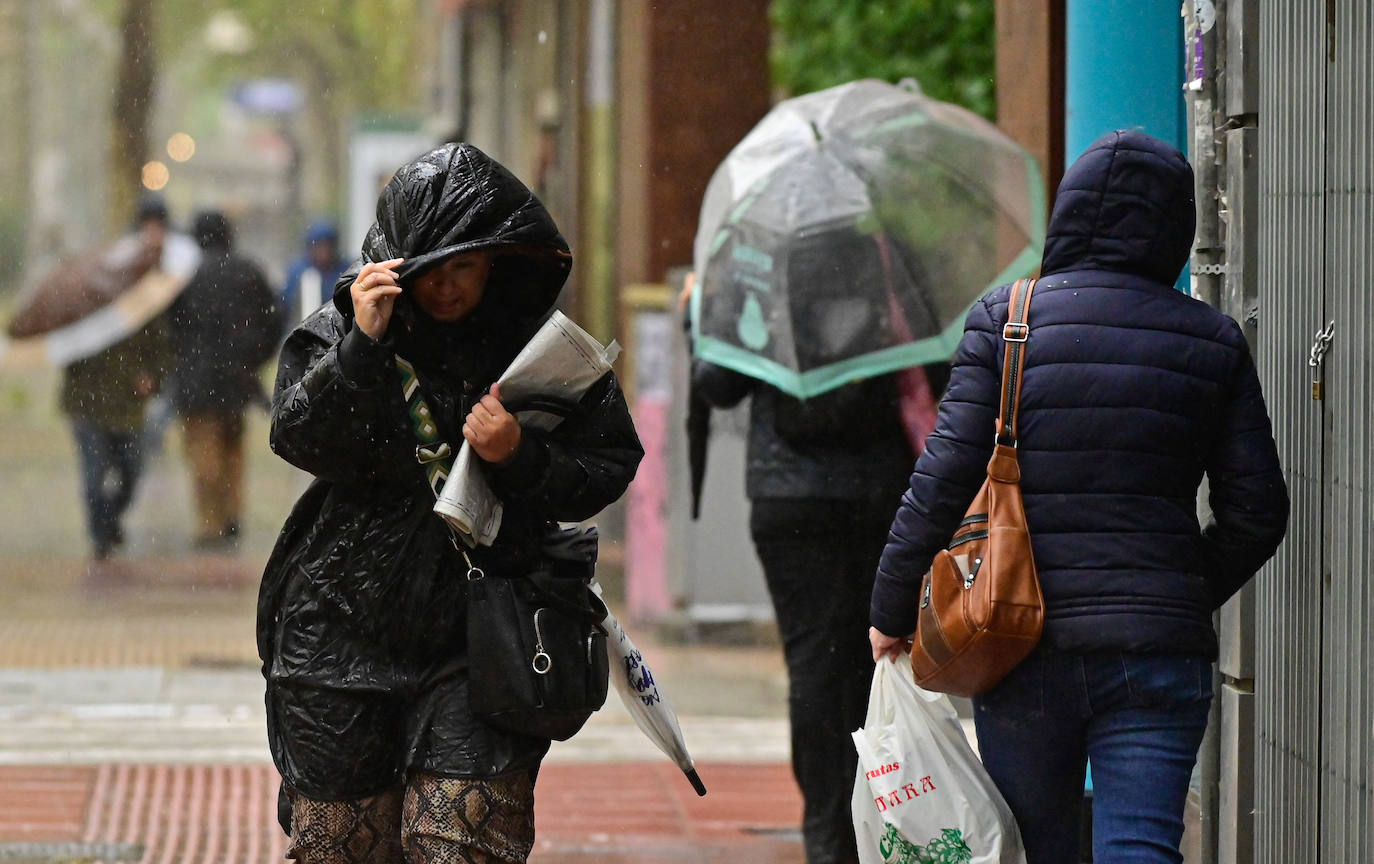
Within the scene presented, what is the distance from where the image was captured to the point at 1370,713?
4152 mm

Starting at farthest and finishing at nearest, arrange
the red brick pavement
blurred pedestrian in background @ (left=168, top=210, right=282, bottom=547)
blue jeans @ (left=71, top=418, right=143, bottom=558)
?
blurred pedestrian in background @ (left=168, top=210, right=282, bottom=547)
blue jeans @ (left=71, top=418, right=143, bottom=558)
the red brick pavement

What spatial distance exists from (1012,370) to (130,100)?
2326cm

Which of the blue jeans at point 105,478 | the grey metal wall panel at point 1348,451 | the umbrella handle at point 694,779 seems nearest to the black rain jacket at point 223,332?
the blue jeans at point 105,478

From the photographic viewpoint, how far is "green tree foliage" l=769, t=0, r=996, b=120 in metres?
10.7

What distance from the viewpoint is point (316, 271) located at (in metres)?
15.6

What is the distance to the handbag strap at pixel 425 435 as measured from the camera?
4.08m

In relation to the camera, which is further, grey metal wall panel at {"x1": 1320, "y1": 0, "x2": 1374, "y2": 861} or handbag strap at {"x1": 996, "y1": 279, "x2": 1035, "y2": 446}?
grey metal wall panel at {"x1": 1320, "y1": 0, "x2": 1374, "y2": 861}

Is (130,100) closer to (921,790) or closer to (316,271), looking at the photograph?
(316,271)

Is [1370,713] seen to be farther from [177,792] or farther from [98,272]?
Result: [98,272]

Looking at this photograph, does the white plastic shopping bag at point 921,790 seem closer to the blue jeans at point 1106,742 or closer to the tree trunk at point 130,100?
the blue jeans at point 1106,742

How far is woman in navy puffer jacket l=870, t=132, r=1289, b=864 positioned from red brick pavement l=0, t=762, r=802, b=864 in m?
2.74

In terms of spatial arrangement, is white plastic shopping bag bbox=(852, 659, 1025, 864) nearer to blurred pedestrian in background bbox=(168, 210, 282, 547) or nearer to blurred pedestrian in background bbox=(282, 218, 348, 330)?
blurred pedestrian in background bbox=(168, 210, 282, 547)

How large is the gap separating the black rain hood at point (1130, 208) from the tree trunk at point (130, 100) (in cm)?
2257

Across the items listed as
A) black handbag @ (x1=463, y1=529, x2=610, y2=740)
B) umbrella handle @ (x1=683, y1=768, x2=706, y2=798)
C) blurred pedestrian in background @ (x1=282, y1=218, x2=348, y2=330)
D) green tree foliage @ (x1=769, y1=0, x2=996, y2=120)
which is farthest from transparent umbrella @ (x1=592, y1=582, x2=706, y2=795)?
blurred pedestrian in background @ (x1=282, y1=218, x2=348, y2=330)
